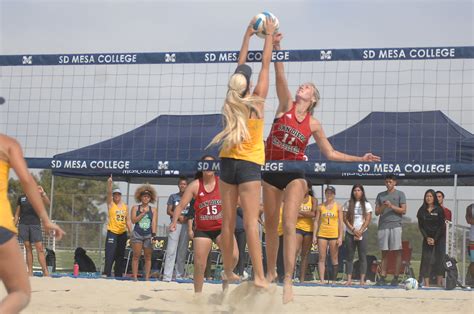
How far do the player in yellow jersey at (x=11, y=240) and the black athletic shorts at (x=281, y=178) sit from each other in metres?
2.30

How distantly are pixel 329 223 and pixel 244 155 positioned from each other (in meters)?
6.15

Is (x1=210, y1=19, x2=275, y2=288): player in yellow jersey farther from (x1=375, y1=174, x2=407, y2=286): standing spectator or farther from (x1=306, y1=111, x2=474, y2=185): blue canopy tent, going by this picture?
(x1=306, y1=111, x2=474, y2=185): blue canopy tent

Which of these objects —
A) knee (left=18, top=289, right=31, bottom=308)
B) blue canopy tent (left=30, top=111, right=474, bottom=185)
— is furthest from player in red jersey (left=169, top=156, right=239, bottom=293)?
blue canopy tent (left=30, top=111, right=474, bottom=185)

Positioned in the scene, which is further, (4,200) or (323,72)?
(323,72)

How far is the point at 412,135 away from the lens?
12867mm

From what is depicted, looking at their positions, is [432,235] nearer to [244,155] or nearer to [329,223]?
[329,223]

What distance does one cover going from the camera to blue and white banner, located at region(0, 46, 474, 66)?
10.7m

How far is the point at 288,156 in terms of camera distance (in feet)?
21.1

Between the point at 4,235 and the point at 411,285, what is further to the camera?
the point at 411,285

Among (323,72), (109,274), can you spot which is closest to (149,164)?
(109,274)

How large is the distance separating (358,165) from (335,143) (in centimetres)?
214

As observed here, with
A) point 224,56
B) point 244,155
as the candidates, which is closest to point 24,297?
point 244,155

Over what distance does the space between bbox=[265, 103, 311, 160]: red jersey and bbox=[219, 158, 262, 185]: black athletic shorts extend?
52cm

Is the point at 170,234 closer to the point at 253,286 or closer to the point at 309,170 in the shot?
the point at 309,170
